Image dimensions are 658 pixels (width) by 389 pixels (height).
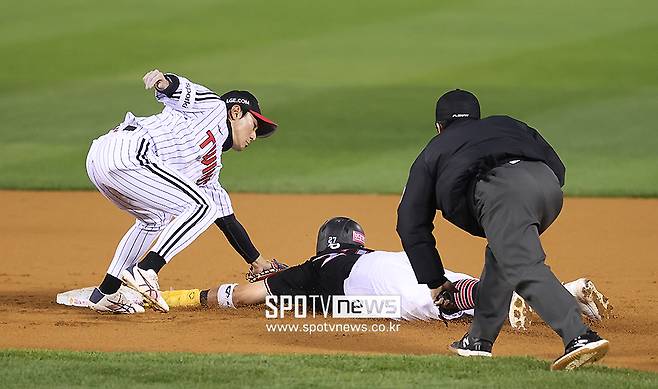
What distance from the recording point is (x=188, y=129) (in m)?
7.85

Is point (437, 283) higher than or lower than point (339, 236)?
lower

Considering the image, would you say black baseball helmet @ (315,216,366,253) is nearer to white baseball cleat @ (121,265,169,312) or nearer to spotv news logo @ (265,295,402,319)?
spotv news logo @ (265,295,402,319)

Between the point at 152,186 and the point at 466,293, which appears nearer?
the point at 466,293

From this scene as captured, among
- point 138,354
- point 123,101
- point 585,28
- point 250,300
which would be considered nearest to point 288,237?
point 250,300

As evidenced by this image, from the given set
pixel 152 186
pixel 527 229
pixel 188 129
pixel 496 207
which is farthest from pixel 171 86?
pixel 527 229

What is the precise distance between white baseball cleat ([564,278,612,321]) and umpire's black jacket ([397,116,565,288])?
4.29 feet

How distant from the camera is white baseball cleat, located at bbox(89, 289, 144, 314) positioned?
8.02 meters

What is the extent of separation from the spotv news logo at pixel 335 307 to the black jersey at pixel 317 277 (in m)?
0.04

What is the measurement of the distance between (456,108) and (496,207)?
642 mm

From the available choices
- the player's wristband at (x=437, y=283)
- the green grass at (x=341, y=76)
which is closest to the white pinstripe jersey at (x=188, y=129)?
the player's wristband at (x=437, y=283)

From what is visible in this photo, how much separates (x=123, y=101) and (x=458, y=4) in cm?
849

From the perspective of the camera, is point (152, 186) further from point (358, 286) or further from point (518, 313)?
point (518, 313)

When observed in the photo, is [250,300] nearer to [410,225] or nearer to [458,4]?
[410,225]

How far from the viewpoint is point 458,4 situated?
24.5 meters
